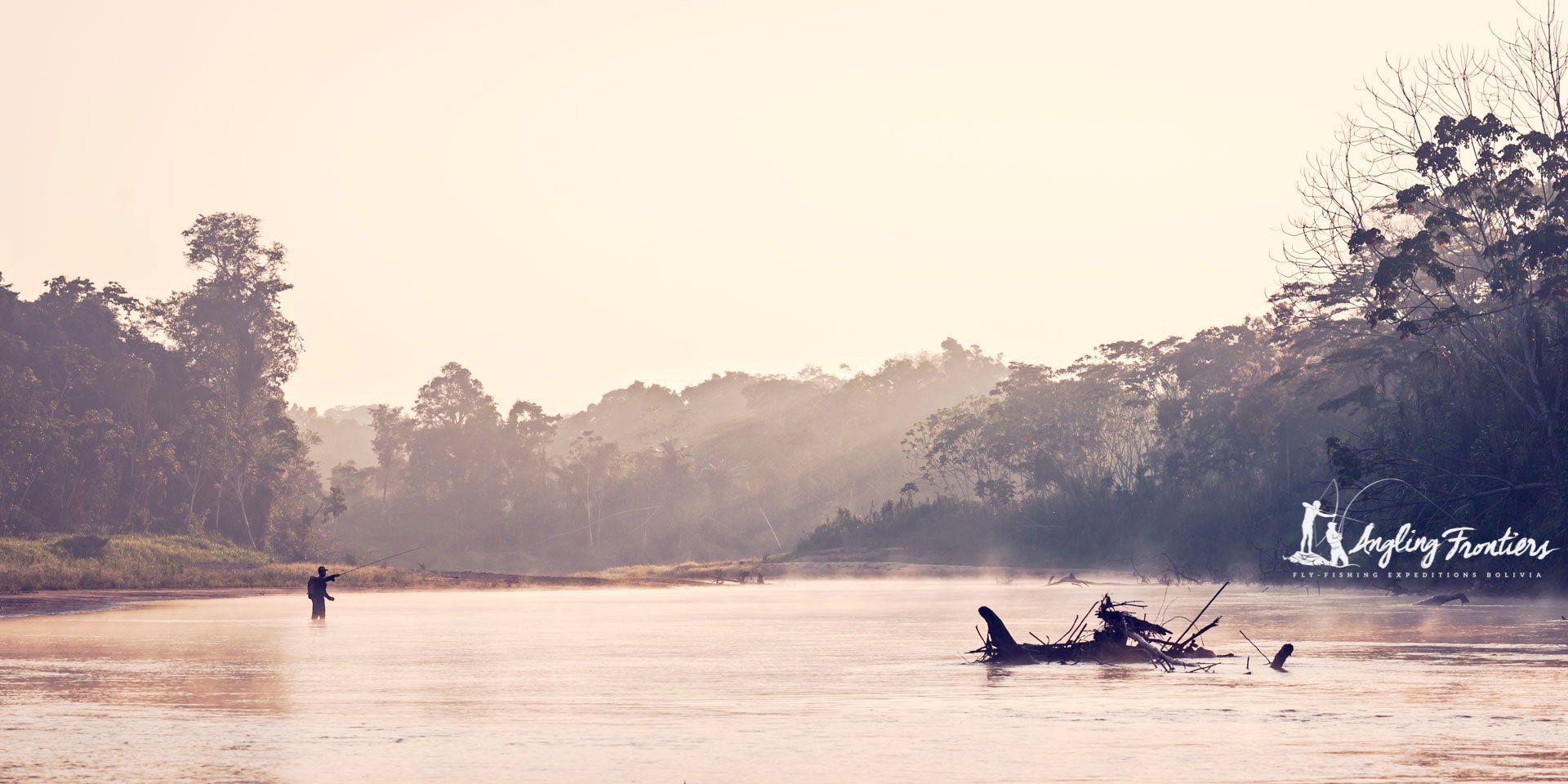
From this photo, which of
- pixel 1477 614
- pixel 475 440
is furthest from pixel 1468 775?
pixel 475 440

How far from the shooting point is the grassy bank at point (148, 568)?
5403 centimetres

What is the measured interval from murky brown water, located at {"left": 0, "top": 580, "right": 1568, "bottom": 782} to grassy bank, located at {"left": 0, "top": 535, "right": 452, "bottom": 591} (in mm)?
22362

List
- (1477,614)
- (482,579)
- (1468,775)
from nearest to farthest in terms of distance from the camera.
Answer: (1468,775)
(1477,614)
(482,579)

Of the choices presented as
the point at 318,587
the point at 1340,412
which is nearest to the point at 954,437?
the point at 1340,412

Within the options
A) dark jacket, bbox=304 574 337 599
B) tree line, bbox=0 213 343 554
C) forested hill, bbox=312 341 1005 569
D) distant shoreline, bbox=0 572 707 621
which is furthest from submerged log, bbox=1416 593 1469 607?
forested hill, bbox=312 341 1005 569

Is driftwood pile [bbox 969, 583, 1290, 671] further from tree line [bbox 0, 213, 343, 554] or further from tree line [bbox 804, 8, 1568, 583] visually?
tree line [bbox 0, 213, 343, 554]

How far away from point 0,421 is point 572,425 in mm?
103751

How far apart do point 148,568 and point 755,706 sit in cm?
4960

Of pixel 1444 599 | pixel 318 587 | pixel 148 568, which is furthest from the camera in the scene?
pixel 148 568

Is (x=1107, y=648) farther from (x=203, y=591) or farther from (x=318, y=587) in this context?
(x=203, y=591)

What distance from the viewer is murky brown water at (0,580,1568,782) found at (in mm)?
13055

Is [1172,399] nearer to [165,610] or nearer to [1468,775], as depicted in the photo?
[165,610]

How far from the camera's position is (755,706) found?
58.4ft

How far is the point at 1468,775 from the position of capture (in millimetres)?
12133
